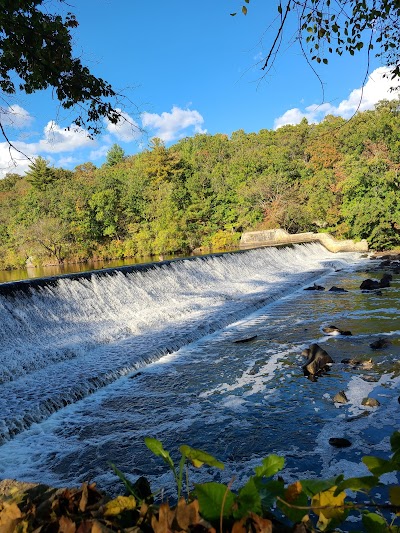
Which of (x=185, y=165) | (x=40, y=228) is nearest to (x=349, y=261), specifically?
(x=40, y=228)

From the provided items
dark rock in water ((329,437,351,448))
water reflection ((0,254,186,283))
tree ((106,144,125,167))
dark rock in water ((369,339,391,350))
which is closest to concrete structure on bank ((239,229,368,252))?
water reflection ((0,254,186,283))

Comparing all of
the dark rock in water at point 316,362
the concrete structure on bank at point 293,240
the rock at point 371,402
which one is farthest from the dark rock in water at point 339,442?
the concrete structure on bank at point 293,240

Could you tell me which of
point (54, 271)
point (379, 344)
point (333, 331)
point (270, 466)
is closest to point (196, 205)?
point (54, 271)

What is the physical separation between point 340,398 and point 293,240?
28672 mm

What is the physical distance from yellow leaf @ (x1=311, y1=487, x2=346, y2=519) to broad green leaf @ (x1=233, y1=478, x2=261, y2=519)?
13cm

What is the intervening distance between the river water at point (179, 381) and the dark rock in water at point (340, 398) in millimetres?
101

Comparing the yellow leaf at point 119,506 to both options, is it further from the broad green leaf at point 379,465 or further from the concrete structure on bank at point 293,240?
the concrete structure on bank at point 293,240

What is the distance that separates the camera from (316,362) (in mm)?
5852

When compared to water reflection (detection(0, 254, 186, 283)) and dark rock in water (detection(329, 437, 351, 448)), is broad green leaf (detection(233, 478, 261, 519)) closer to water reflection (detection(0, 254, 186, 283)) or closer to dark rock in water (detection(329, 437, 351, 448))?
dark rock in water (detection(329, 437, 351, 448))

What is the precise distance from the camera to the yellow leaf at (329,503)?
0.90 metres

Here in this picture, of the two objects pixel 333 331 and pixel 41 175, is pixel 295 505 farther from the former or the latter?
pixel 41 175

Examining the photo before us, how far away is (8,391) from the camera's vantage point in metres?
5.48

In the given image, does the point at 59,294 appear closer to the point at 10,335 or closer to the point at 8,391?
the point at 10,335

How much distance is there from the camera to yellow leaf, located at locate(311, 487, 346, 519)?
899mm
